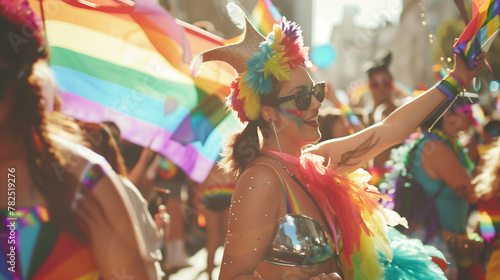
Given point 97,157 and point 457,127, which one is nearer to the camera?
point 97,157

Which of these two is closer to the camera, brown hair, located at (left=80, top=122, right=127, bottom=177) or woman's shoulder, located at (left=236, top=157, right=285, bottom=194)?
woman's shoulder, located at (left=236, top=157, right=285, bottom=194)

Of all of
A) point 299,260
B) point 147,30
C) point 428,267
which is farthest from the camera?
point 147,30

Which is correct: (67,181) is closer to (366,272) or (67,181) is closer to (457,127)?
(366,272)

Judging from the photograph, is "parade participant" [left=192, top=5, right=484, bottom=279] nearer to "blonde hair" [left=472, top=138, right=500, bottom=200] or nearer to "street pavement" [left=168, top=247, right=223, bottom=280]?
"blonde hair" [left=472, top=138, right=500, bottom=200]

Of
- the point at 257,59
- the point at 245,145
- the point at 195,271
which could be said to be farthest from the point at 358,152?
the point at 195,271

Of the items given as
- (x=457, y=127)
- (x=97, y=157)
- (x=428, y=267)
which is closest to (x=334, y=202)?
(x=428, y=267)

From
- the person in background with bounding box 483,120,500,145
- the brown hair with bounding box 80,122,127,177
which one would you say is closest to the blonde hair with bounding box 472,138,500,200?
the person in background with bounding box 483,120,500,145

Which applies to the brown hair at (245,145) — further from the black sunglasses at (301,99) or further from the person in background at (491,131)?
the person in background at (491,131)

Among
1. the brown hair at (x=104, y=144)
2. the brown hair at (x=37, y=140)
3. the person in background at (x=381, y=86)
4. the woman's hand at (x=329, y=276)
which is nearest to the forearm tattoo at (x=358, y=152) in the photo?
the woman's hand at (x=329, y=276)

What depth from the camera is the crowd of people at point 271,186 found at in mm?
1255

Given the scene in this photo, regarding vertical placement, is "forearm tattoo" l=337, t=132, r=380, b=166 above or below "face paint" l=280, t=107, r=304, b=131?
below

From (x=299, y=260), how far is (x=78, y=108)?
111cm

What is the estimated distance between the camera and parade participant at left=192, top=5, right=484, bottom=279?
5.82 ft

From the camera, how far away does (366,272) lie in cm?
194
